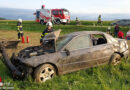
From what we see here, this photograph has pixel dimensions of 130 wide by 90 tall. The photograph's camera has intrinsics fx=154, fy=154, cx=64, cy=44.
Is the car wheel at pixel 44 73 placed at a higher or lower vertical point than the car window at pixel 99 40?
lower

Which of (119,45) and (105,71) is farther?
(119,45)

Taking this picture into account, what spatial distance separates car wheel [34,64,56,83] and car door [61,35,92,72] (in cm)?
45

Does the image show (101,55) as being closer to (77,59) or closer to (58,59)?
(77,59)

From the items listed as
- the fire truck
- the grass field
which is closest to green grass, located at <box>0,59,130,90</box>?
the grass field

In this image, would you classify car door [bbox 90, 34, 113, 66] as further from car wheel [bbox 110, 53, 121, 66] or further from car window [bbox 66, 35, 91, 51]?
car window [bbox 66, 35, 91, 51]

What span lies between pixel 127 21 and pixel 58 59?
87.2 feet

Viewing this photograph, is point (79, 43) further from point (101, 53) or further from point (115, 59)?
point (115, 59)

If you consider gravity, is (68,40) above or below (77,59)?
above

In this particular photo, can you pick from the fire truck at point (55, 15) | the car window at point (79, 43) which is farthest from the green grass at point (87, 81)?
the fire truck at point (55, 15)

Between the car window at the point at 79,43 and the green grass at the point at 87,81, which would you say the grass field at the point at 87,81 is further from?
the car window at the point at 79,43

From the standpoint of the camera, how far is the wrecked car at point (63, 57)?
4453 mm

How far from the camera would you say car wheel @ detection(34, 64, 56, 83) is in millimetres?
4402

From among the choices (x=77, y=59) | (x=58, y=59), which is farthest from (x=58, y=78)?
(x=77, y=59)

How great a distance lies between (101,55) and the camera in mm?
5488
